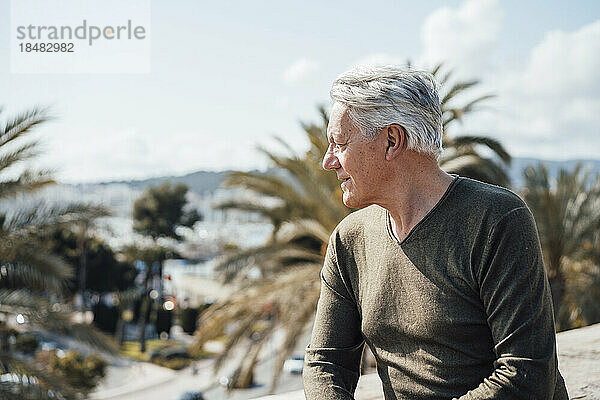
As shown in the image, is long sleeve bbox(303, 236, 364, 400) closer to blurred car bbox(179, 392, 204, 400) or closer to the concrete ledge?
the concrete ledge

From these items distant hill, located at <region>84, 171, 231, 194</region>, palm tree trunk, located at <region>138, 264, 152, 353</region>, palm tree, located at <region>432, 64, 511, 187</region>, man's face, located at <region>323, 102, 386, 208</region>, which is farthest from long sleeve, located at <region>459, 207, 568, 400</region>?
palm tree trunk, located at <region>138, 264, 152, 353</region>

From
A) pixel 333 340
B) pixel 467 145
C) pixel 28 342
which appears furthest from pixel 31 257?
pixel 28 342

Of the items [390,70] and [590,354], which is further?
[590,354]

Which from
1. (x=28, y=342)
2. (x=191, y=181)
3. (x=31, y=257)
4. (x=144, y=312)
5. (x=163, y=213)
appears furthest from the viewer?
(x=191, y=181)

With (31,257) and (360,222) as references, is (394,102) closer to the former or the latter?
(360,222)

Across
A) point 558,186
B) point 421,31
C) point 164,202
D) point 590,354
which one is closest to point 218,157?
point 421,31

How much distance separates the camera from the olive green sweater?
4.25 feet

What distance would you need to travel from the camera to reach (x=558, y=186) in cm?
1207

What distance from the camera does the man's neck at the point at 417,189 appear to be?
1.44m

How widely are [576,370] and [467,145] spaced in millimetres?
7732

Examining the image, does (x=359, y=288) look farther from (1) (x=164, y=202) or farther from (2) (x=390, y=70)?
(1) (x=164, y=202)

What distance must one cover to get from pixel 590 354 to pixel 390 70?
168 centimetres

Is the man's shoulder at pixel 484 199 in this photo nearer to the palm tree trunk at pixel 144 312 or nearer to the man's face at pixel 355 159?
the man's face at pixel 355 159

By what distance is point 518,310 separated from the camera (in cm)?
A: 128
